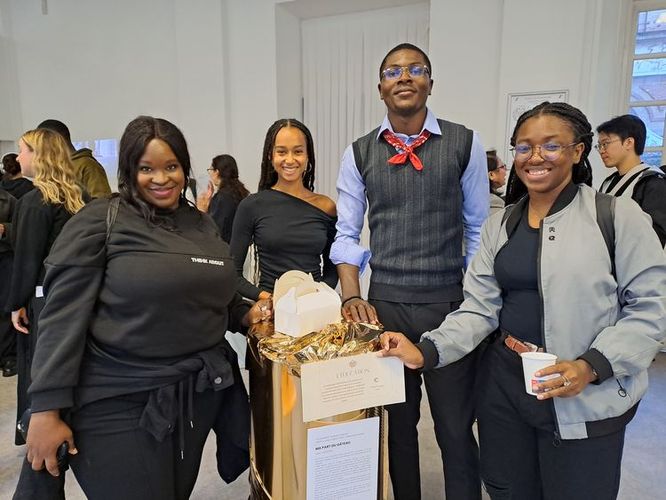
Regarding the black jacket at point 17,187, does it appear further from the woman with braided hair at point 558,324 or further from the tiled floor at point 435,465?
the woman with braided hair at point 558,324

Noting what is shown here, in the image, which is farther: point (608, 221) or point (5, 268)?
point (5, 268)

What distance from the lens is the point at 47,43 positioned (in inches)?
225

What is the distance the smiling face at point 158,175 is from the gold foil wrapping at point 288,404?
0.46 meters

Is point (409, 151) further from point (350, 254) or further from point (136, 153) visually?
point (136, 153)

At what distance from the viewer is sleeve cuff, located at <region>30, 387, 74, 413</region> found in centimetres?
109

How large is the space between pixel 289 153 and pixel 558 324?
1191 millimetres

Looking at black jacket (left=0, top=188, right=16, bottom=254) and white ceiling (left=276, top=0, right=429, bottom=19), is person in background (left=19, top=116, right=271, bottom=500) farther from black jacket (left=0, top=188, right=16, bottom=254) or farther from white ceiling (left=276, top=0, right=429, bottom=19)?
white ceiling (left=276, top=0, right=429, bottom=19)

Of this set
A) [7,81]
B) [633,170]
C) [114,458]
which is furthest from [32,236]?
[7,81]

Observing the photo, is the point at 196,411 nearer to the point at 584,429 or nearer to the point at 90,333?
the point at 90,333

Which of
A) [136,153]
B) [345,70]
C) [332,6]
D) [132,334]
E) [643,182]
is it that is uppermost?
[332,6]

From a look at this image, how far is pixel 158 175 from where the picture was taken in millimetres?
1248

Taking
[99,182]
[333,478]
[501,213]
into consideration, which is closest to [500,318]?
[501,213]

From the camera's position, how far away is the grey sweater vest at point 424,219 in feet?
5.17

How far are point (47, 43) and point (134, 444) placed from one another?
6089 mm
